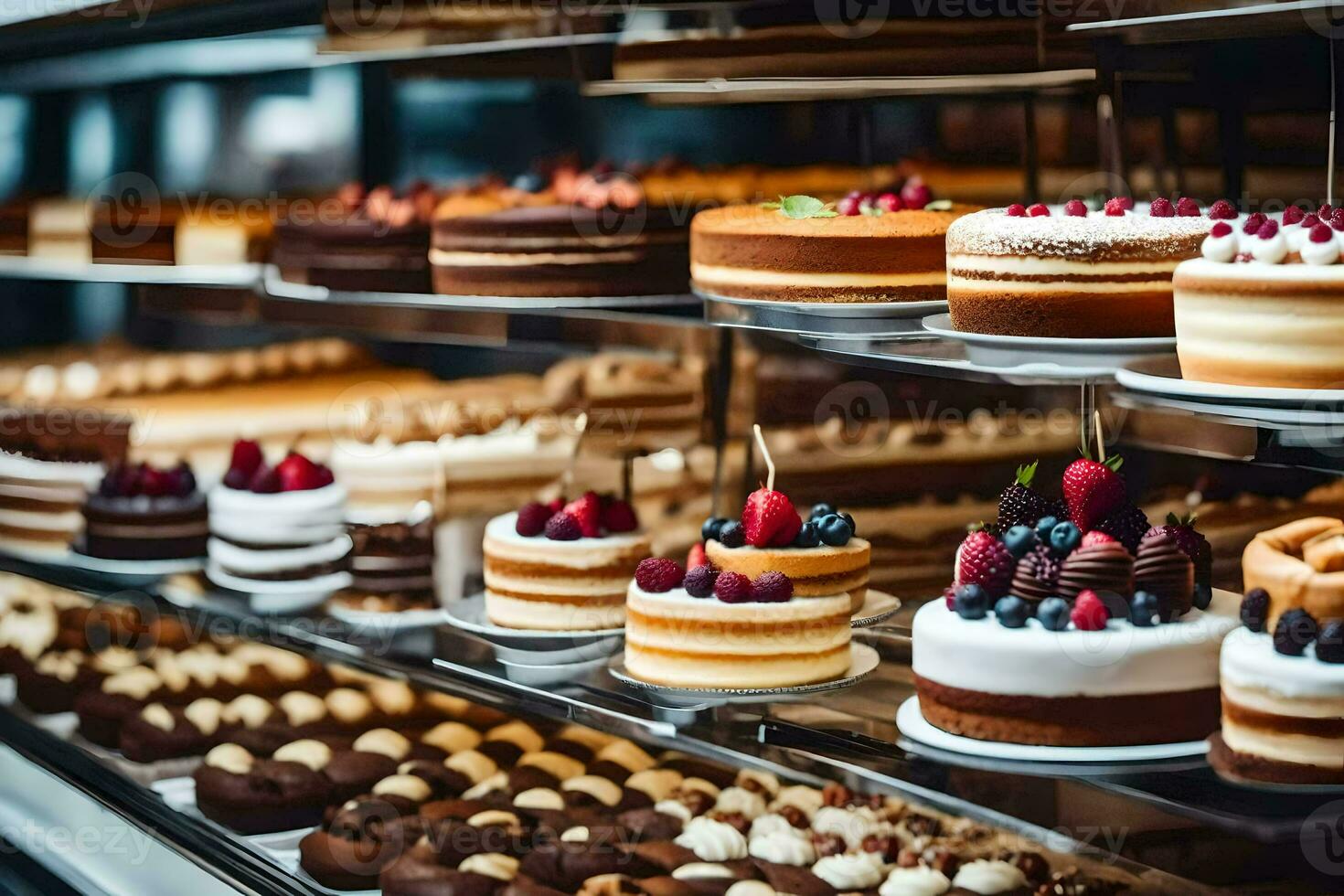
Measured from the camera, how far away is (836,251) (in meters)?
2.18

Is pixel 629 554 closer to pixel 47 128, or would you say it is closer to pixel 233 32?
pixel 233 32

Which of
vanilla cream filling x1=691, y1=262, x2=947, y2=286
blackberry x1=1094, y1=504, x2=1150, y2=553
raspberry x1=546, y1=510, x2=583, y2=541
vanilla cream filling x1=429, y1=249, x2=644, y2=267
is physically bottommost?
raspberry x1=546, y1=510, x2=583, y2=541

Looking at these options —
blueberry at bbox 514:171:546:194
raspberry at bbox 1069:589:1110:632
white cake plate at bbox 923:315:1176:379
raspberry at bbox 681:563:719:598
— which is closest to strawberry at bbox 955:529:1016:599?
raspberry at bbox 1069:589:1110:632

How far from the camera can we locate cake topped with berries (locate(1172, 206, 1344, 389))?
1.57 m

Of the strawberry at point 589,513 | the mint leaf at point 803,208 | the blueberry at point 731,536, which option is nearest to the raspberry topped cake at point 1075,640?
the blueberry at point 731,536

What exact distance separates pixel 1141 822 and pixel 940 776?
0.74ft

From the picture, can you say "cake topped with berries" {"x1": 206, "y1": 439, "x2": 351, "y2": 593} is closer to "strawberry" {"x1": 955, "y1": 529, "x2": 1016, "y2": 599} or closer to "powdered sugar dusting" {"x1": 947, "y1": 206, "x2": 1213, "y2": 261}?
"strawberry" {"x1": 955, "y1": 529, "x2": 1016, "y2": 599}

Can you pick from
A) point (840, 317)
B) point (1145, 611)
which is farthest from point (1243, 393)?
point (840, 317)

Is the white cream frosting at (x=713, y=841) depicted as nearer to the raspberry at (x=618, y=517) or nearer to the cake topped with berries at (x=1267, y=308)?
the raspberry at (x=618, y=517)

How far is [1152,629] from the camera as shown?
1789 mm

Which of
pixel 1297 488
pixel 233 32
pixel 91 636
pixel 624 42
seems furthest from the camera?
pixel 91 636

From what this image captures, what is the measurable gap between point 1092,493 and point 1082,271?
0.30 metres

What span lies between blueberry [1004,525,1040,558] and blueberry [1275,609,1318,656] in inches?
11.9

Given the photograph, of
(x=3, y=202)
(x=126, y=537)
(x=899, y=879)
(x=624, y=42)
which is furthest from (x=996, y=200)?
(x=3, y=202)
